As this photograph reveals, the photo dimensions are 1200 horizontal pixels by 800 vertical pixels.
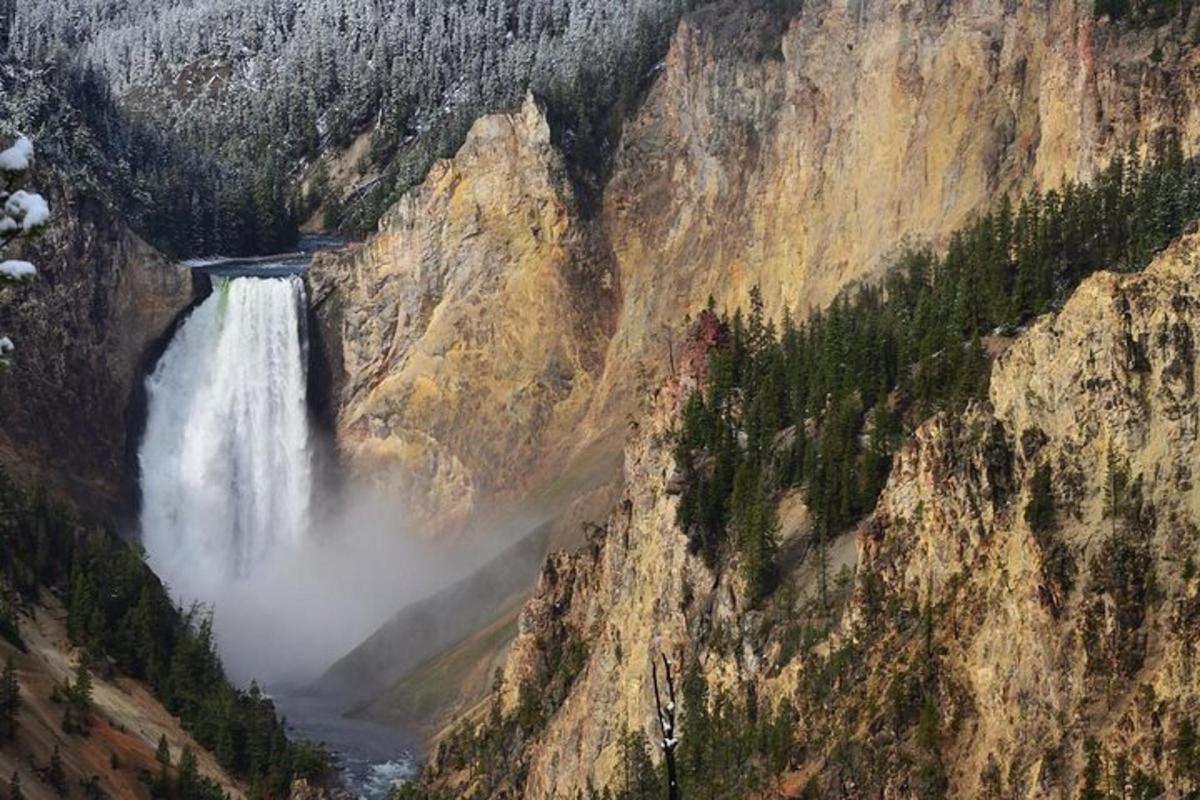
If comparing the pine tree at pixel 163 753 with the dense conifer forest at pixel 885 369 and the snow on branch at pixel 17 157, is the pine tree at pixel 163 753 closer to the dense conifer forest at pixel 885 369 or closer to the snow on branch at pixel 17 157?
the dense conifer forest at pixel 885 369

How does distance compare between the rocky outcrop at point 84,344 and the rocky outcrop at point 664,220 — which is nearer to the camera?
the rocky outcrop at point 664,220

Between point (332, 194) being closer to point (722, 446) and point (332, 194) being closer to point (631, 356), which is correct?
point (631, 356)

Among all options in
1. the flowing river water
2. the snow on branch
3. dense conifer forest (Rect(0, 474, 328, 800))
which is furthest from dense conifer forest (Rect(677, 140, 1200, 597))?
the flowing river water

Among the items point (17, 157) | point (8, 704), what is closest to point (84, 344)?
point (8, 704)

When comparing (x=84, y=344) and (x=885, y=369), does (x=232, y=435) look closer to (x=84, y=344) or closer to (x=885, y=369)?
(x=84, y=344)

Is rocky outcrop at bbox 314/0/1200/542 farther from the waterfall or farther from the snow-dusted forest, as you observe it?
the snow-dusted forest

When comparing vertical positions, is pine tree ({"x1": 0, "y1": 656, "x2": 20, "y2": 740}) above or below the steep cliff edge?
above

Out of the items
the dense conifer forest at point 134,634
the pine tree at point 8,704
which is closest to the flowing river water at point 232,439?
the dense conifer forest at point 134,634
